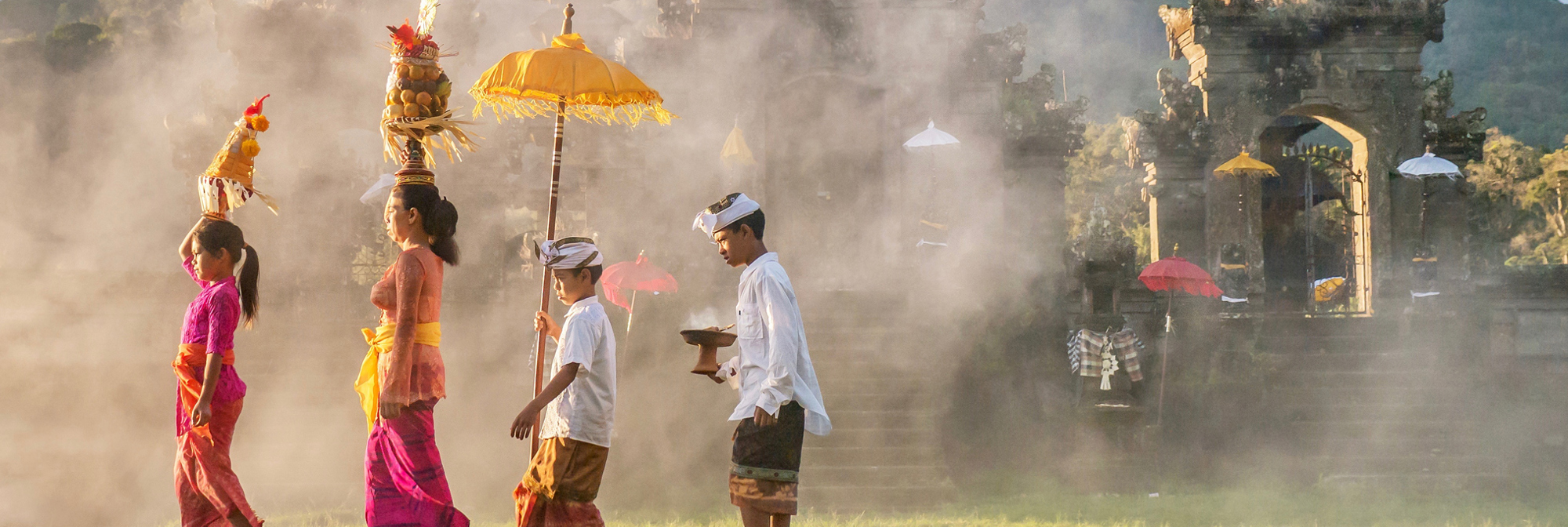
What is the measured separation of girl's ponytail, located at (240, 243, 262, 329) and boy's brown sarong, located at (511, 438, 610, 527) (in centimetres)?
195

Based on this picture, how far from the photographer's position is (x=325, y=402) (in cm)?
1247

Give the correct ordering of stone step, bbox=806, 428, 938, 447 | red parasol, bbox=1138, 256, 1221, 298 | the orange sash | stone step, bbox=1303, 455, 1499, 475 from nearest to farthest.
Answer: the orange sash → stone step, bbox=806, 428, 938, 447 → red parasol, bbox=1138, 256, 1221, 298 → stone step, bbox=1303, 455, 1499, 475

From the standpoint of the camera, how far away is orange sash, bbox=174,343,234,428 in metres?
5.11

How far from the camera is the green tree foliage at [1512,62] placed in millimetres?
46312

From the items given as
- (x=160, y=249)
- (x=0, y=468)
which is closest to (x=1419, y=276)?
(x=0, y=468)

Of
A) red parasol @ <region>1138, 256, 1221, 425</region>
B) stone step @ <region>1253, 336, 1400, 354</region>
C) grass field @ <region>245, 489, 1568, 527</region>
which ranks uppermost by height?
red parasol @ <region>1138, 256, 1221, 425</region>

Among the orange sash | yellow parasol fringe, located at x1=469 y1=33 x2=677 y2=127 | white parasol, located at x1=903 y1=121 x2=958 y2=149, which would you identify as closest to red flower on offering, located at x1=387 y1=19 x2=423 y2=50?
yellow parasol fringe, located at x1=469 y1=33 x2=677 y2=127

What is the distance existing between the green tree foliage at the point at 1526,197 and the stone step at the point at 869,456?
29998 mm

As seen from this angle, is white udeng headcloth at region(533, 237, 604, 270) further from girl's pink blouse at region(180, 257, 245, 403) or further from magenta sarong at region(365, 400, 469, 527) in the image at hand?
girl's pink blouse at region(180, 257, 245, 403)

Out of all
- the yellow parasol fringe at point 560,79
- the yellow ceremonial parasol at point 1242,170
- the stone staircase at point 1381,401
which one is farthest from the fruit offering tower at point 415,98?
the yellow ceremonial parasol at point 1242,170

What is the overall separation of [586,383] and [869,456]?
6715 millimetres

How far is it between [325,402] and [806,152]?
8038mm

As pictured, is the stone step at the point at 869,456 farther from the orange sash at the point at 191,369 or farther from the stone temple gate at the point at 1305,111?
the orange sash at the point at 191,369

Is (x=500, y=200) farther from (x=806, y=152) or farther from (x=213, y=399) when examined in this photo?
(x=213, y=399)
